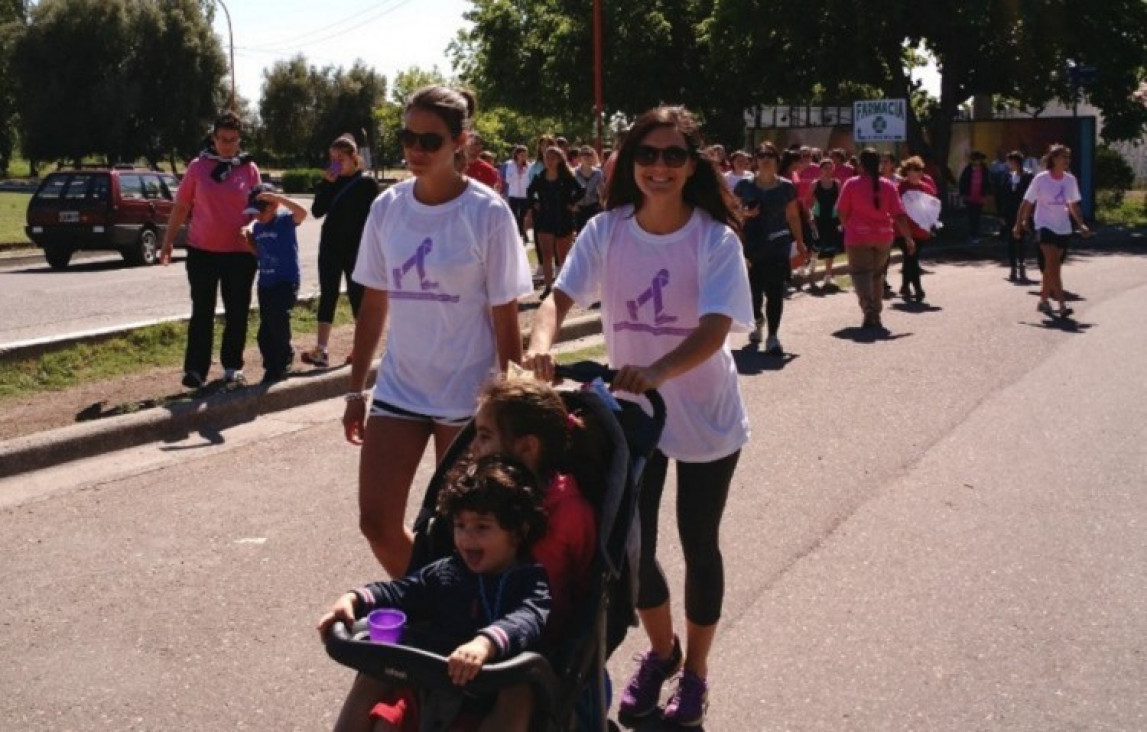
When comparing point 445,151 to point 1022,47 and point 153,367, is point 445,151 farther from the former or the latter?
point 1022,47

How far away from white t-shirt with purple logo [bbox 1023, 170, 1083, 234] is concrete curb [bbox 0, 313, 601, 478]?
26.4 feet

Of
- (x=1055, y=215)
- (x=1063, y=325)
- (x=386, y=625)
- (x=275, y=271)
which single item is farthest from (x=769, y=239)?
(x=386, y=625)

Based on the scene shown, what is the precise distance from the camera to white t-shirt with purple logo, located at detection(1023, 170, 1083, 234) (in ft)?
46.0

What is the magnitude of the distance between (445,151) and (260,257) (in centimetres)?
561

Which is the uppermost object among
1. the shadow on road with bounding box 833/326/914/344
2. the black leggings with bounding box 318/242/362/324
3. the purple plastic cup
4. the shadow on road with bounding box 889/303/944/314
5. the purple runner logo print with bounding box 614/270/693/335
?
the purple runner logo print with bounding box 614/270/693/335

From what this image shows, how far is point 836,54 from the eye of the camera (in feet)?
106

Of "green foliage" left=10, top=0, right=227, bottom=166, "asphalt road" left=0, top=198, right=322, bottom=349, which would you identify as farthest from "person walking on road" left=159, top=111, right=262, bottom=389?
"green foliage" left=10, top=0, right=227, bottom=166

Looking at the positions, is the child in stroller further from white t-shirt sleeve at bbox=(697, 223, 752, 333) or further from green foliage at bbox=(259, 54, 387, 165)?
green foliage at bbox=(259, 54, 387, 165)

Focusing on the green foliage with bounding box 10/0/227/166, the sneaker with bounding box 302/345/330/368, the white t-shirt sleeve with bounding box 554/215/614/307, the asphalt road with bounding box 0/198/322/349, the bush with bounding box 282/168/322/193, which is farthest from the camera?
the green foliage with bounding box 10/0/227/166

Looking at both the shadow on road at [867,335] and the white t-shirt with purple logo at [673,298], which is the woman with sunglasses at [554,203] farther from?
the white t-shirt with purple logo at [673,298]

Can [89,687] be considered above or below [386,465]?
below

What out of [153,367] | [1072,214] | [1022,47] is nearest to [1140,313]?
[1072,214]

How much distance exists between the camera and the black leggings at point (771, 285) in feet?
38.1

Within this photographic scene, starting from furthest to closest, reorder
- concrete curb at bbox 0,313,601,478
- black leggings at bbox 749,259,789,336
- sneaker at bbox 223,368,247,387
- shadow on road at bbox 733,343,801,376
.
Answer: black leggings at bbox 749,259,789,336 → shadow on road at bbox 733,343,801,376 → sneaker at bbox 223,368,247,387 → concrete curb at bbox 0,313,601,478
